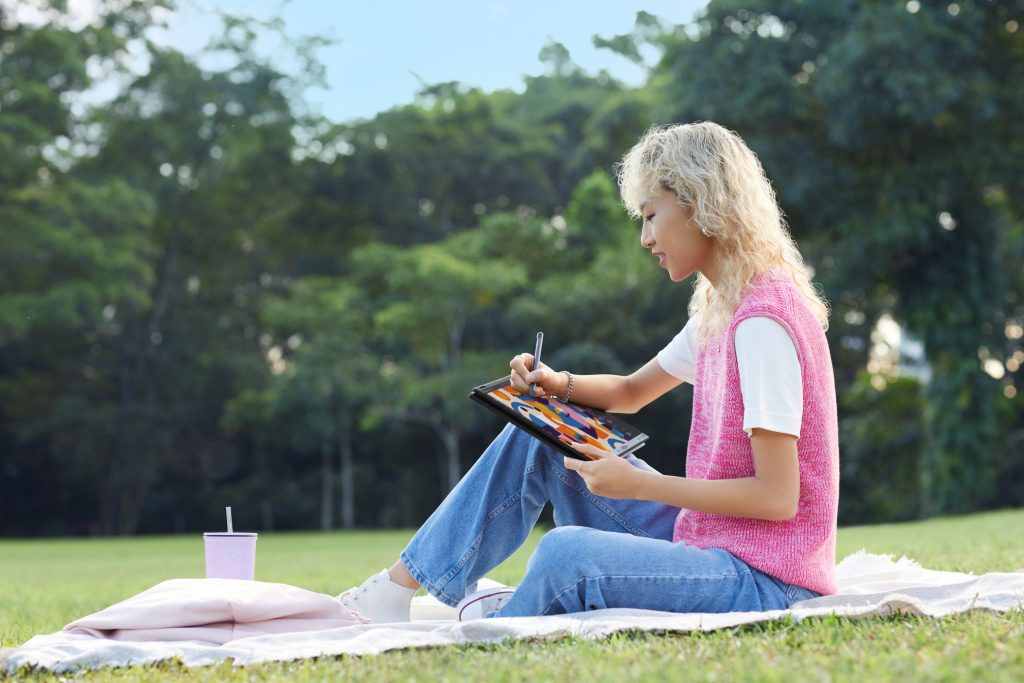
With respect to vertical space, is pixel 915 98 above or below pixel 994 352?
above

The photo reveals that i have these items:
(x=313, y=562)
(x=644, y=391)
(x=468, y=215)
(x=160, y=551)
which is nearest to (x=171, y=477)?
(x=468, y=215)

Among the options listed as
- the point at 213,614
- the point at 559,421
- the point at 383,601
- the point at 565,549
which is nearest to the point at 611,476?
the point at 565,549

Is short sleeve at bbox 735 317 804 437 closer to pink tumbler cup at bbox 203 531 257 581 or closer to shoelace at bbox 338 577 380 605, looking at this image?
shoelace at bbox 338 577 380 605

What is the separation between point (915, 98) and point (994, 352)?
3.46m

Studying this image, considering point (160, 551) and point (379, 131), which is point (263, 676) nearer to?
point (160, 551)

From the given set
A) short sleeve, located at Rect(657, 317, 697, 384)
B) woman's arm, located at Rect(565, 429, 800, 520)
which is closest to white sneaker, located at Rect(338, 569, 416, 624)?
woman's arm, located at Rect(565, 429, 800, 520)

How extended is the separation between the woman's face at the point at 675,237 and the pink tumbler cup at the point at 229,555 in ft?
4.12

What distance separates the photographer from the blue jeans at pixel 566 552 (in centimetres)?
237

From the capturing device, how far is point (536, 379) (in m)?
→ 2.81

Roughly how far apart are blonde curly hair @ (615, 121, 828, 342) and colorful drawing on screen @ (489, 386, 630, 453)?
0.34 meters

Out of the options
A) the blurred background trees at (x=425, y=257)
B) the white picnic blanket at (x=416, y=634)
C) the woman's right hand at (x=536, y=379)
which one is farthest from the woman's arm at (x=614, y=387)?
the blurred background trees at (x=425, y=257)

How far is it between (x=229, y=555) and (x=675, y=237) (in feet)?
4.52

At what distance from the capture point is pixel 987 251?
44.7 feet

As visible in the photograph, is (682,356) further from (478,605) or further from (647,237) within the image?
(478,605)
